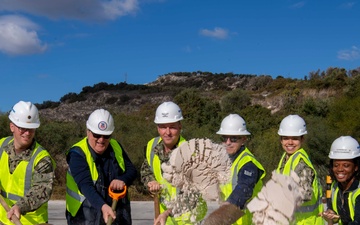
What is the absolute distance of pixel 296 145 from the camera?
5844 millimetres

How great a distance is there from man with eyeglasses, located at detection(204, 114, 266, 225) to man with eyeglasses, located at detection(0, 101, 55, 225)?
5.73 feet

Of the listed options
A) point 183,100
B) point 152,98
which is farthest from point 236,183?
point 152,98

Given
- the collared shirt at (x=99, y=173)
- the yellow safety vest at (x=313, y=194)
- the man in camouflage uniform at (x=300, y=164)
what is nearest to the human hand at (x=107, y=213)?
the collared shirt at (x=99, y=173)

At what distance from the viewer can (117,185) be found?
4867mm

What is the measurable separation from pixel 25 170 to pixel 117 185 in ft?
2.87

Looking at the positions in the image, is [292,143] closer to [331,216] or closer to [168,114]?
[331,216]

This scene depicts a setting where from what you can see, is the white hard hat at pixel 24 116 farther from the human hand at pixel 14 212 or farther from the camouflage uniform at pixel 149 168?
the camouflage uniform at pixel 149 168

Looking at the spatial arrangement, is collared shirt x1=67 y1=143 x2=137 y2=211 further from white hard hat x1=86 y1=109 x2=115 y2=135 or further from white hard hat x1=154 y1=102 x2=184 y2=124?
white hard hat x1=154 y1=102 x2=184 y2=124

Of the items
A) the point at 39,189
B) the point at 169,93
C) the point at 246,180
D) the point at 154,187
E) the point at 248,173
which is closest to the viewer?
the point at 154,187

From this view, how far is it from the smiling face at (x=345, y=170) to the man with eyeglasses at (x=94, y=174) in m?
2.07

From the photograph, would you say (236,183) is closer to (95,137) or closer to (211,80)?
(95,137)

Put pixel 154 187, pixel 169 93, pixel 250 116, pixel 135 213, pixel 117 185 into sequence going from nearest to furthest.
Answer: pixel 154 187, pixel 117 185, pixel 135 213, pixel 250 116, pixel 169 93

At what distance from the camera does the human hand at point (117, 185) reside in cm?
485

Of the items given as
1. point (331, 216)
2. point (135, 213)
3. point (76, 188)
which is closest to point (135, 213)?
point (135, 213)
